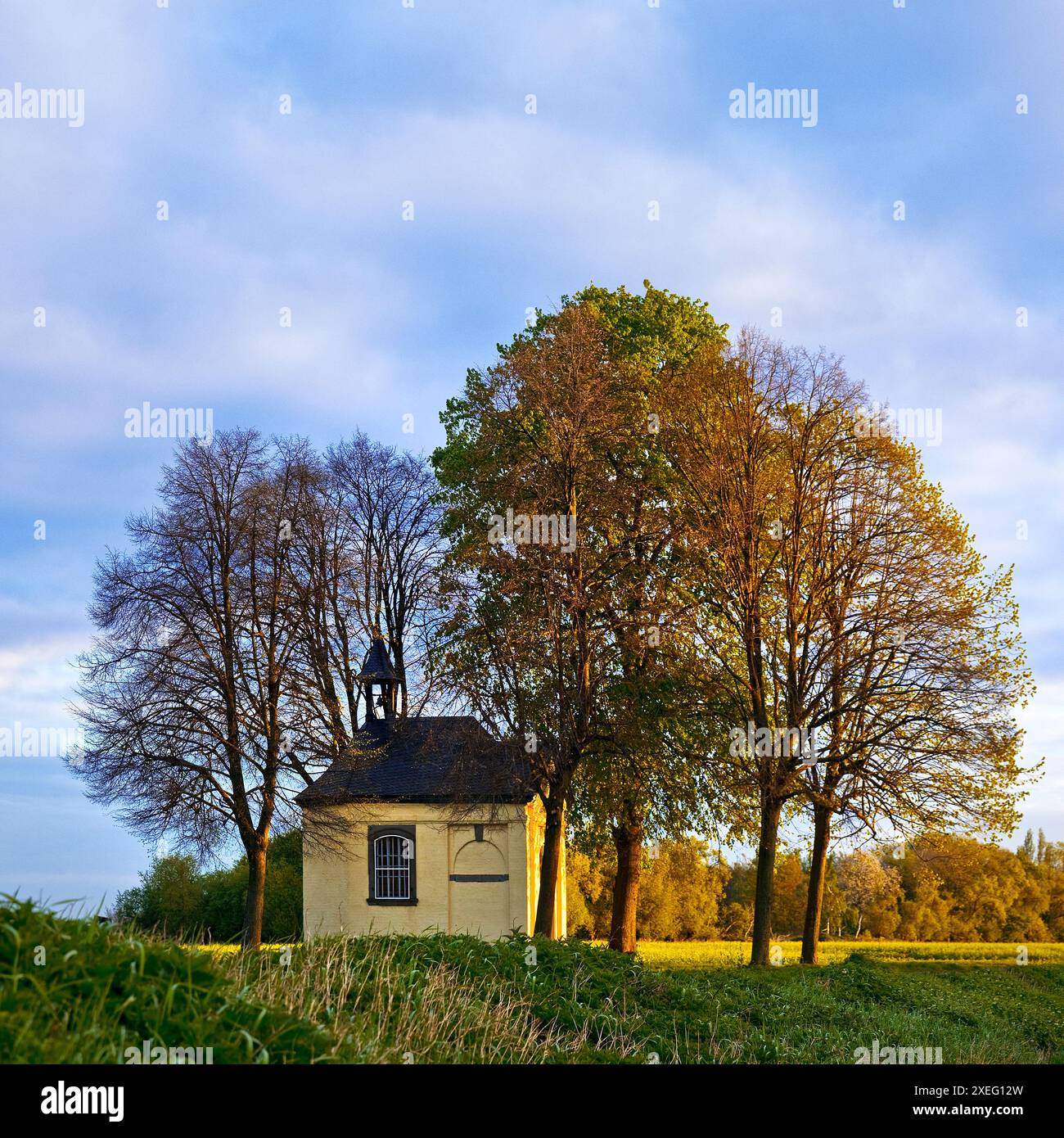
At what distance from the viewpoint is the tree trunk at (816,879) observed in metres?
27.4

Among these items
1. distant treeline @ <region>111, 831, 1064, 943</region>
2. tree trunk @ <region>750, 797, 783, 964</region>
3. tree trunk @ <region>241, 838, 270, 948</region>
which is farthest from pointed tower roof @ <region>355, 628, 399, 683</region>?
tree trunk @ <region>750, 797, 783, 964</region>

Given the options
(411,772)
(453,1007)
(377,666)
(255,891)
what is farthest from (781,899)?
(453,1007)

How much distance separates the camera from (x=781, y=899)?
5053cm

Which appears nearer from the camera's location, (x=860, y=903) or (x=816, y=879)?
(x=816, y=879)

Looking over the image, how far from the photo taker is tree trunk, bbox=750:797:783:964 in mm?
25469

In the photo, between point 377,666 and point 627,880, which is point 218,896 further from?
point 627,880

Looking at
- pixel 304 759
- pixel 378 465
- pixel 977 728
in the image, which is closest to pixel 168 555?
pixel 304 759

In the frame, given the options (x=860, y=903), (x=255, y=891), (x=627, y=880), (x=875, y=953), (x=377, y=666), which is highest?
(x=377, y=666)

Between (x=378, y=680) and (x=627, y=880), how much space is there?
32.3ft

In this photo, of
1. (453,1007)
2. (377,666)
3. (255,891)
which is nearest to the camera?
(453,1007)

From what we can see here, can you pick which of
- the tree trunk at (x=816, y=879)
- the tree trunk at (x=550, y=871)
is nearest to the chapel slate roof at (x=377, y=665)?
the tree trunk at (x=550, y=871)

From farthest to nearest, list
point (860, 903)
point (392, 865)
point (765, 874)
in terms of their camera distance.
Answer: point (860, 903) < point (392, 865) < point (765, 874)
